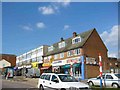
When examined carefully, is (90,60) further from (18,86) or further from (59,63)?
(18,86)

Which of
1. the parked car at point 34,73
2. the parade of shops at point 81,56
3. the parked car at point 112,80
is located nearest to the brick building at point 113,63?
the parade of shops at point 81,56

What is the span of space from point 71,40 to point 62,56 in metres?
4.45

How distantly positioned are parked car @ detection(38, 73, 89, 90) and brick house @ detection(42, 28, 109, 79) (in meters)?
30.8

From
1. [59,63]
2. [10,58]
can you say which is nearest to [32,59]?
[59,63]

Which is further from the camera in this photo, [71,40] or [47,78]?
[71,40]

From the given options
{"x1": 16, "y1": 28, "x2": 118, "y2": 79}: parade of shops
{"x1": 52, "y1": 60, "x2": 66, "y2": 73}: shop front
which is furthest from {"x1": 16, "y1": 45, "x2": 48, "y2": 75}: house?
{"x1": 16, "y1": 28, "x2": 118, "y2": 79}: parade of shops

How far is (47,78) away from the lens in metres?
19.0

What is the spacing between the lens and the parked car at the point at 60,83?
15.7 metres

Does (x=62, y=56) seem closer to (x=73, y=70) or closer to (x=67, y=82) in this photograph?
(x=73, y=70)

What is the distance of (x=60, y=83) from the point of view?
1656 cm

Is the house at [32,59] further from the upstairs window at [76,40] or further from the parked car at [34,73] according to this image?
the upstairs window at [76,40]

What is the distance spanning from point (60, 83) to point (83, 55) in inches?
1355

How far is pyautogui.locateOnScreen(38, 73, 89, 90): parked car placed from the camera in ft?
51.4

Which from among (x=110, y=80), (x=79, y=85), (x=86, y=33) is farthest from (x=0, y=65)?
(x=79, y=85)
